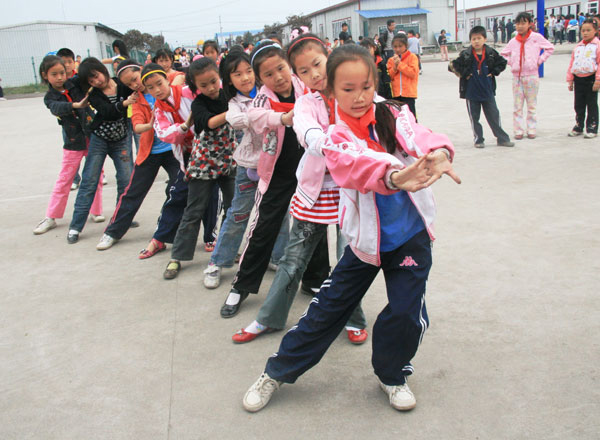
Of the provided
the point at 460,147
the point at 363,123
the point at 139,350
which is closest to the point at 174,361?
the point at 139,350

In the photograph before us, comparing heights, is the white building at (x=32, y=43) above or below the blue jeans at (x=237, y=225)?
above

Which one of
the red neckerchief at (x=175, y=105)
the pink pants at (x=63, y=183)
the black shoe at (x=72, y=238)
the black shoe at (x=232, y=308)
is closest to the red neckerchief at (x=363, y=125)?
the black shoe at (x=232, y=308)

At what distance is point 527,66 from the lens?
7746 millimetres

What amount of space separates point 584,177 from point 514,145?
1.83m

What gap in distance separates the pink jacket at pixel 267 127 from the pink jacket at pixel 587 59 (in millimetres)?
5816

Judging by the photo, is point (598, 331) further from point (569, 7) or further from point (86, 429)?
point (569, 7)

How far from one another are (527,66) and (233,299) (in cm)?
633

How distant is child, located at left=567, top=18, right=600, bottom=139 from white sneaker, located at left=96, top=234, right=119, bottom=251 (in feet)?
20.7

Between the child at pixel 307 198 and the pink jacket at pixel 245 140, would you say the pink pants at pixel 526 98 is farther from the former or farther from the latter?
the child at pixel 307 198

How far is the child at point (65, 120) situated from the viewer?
5143mm

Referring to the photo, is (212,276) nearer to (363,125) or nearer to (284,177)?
(284,177)

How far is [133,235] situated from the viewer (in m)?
5.17

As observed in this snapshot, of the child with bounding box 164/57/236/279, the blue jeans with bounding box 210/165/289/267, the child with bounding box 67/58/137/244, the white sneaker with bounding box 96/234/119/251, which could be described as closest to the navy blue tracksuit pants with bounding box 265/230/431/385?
the blue jeans with bounding box 210/165/289/267

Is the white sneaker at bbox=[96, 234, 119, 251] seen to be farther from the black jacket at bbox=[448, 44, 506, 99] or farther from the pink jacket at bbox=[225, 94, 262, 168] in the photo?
the black jacket at bbox=[448, 44, 506, 99]
